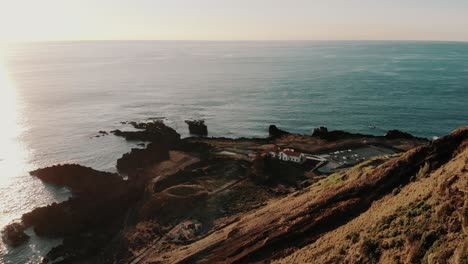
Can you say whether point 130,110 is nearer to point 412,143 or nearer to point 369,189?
point 412,143

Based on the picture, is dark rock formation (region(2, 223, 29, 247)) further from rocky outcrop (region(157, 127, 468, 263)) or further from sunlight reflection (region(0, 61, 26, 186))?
rocky outcrop (region(157, 127, 468, 263))

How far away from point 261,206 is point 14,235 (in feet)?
119

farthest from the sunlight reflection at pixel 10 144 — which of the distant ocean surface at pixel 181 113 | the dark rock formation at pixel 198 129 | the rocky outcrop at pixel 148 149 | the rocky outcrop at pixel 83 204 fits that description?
the dark rock formation at pixel 198 129

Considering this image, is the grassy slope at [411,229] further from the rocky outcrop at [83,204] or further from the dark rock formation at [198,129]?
the dark rock formation at [198,129]

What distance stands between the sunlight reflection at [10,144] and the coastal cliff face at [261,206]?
10.0 m

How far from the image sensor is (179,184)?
67062 mm

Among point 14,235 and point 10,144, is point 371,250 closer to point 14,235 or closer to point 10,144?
point 14,235

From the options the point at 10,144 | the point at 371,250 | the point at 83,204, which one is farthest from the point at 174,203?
the point at 10,144

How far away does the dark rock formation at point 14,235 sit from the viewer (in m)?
55.0

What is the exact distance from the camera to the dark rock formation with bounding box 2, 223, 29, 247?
5500cm

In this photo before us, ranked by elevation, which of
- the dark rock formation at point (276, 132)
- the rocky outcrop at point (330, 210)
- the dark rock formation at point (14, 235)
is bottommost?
the dark rock formation at point (14, 235)

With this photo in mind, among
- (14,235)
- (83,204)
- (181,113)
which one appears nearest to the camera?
(14,235)

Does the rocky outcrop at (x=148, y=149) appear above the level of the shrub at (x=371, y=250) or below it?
below

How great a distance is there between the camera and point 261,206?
53094mm
